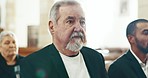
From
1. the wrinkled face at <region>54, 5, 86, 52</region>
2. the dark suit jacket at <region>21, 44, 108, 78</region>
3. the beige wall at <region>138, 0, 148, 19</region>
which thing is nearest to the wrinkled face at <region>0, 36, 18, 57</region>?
the beige wall at <region>138, 0, 148, 19</region>

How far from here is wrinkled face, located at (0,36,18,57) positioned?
4.26m

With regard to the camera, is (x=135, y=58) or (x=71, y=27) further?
(x=135, y=58)

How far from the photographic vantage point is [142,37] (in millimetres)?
2682

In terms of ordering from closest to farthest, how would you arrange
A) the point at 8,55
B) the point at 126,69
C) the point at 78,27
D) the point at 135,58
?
the point at 78,27
the point at 126,69
the point at 135,58
the point at 8,55

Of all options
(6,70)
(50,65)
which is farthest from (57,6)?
(6,70)

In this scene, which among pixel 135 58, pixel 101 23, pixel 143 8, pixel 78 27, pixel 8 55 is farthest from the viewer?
pixel 101 23

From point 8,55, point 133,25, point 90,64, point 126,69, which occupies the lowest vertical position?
point 8,55

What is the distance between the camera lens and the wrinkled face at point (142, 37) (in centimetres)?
267

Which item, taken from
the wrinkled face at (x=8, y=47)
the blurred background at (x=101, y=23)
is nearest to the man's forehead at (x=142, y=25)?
the blurred background at (x=101, y=23)

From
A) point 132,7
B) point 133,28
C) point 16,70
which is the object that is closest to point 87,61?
point 133,28

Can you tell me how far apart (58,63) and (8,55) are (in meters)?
2.39

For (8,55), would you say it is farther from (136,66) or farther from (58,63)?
(58,63)

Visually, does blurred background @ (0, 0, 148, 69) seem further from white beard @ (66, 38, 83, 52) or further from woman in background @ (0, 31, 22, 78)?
white beard @ (66, 38, 83, 52)

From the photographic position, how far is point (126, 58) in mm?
2688
